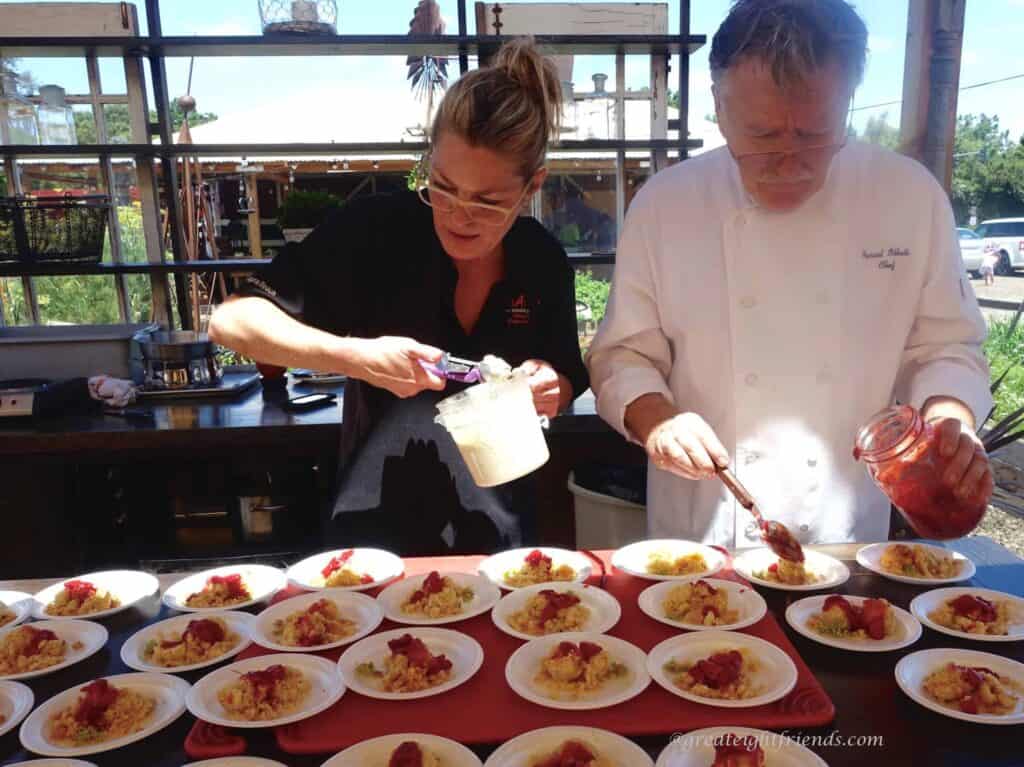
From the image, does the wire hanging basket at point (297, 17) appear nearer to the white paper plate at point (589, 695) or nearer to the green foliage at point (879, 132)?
the green foliage at point (879, 132)

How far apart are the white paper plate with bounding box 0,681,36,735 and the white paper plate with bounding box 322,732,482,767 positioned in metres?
0.50

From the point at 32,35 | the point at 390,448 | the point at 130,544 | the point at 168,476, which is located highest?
the point at 32,35

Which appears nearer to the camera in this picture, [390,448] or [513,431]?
[513,431]

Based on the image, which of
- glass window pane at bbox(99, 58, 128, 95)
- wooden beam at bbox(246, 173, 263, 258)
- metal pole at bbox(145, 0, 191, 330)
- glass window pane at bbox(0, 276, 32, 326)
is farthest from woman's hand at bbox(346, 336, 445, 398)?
glass window pane at bbox(0, 276, 32, 326)

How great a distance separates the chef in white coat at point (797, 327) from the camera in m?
1.77

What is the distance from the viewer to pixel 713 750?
1.04m

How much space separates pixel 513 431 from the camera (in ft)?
4.70

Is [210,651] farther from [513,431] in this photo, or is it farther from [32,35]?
[32,35]

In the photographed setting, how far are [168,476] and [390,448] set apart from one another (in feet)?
5.12

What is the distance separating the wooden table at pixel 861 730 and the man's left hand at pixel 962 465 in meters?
0.29

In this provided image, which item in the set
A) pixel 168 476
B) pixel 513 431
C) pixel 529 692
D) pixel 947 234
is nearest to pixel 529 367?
pixel 513 431

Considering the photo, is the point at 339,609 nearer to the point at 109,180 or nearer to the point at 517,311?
the point at 517,311

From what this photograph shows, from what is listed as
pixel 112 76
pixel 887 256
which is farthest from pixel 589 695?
pixel 112 76

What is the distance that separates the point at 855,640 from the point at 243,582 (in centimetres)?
119
